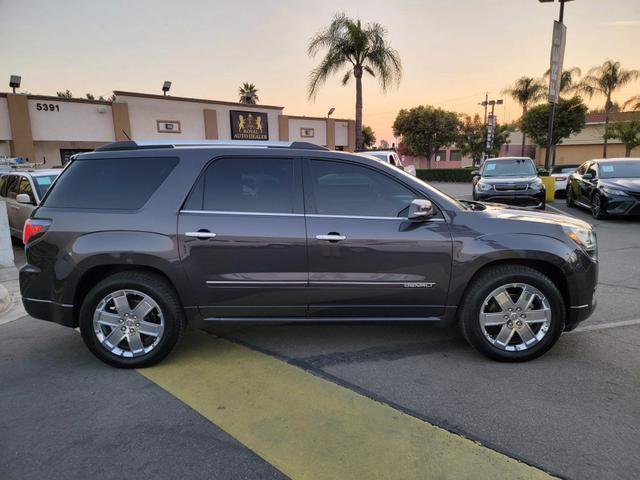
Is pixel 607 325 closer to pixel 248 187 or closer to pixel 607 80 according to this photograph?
pixel 248 187

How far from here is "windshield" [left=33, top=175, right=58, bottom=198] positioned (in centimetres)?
841

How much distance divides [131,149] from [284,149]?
134 centimetres

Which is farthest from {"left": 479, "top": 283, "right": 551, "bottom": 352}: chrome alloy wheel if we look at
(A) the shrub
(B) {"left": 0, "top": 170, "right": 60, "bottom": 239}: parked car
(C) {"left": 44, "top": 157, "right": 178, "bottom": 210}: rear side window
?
(A) the shrub

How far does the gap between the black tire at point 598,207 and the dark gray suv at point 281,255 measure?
28.9 feet

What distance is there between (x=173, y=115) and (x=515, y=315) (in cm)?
2444

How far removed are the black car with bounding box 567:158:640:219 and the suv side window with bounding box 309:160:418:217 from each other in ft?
31.2

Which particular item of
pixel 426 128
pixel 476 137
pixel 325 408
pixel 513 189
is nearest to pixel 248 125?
pixel 513 189

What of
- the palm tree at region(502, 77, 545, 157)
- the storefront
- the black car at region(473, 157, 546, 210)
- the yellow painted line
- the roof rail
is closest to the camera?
the yellow painted line

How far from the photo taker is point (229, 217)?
141 inches

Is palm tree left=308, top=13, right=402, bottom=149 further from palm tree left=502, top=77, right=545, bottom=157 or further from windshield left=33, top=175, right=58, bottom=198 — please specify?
palm tree left=502, top=77, right=545, bottom=157

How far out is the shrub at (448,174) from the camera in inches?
1335

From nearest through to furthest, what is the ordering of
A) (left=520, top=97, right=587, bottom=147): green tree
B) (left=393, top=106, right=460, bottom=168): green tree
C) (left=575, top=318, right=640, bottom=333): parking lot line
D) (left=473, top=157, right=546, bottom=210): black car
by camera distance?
(left=575, top=318, right=640, bottom=333): parking lot line < (left=473, top=157, right=546, bottom=210): black car < (left=520, top=97, right=587, bottom=147): green tree < (left=393, top=106, right=460, bottom=168): green tree

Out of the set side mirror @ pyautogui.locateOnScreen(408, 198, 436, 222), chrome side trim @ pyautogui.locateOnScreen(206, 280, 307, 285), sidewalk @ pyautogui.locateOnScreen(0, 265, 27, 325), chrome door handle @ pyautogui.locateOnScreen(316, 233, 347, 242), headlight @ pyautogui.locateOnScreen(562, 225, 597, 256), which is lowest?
sidewalk @ pyautogui.locateOnScreen(0, 265, 27, 325)

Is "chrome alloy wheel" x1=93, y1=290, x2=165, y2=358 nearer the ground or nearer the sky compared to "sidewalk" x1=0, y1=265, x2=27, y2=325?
nearer the sky
